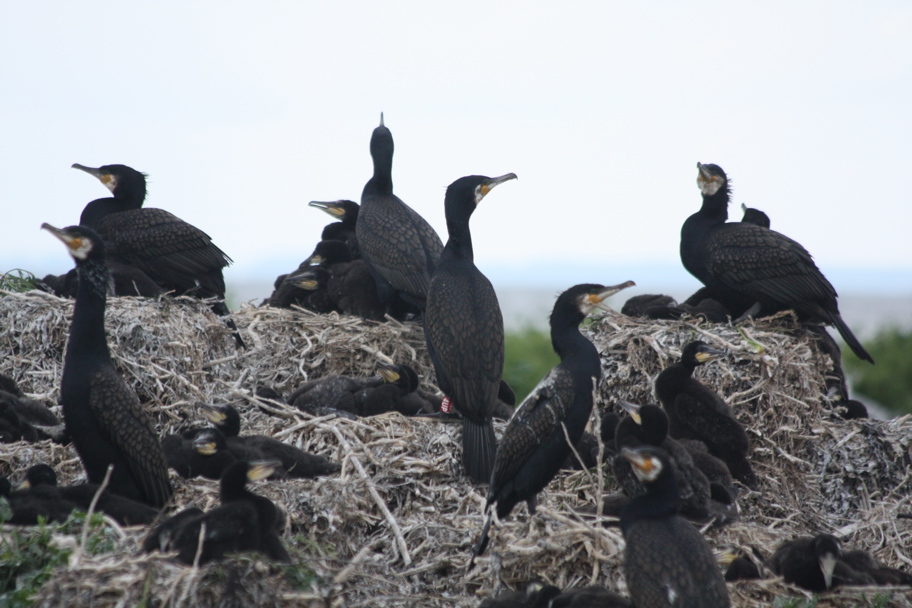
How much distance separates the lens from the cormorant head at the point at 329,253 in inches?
316

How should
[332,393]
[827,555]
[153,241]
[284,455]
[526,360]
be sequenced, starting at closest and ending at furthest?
[827,555] < [284,455] < [332,393] < [153,241] < [526,360]

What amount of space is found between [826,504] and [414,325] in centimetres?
335

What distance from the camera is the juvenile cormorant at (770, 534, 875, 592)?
379 cm

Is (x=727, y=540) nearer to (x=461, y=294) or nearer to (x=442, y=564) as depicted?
(x=442, y=564)

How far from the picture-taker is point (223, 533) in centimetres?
345

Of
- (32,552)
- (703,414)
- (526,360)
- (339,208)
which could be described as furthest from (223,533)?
(526,360)

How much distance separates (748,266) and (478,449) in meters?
2.72

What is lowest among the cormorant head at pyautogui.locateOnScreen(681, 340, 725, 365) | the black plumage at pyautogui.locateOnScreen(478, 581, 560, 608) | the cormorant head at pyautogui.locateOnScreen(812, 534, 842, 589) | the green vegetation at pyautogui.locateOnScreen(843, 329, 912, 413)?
the green vegetation at pyautogui.locateOnScreen(843, 329, 912, 413)

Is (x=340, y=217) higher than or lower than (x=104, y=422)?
higher

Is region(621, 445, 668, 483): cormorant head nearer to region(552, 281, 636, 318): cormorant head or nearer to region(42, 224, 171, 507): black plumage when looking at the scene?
region(552, 281, 636, 318): cormorant head

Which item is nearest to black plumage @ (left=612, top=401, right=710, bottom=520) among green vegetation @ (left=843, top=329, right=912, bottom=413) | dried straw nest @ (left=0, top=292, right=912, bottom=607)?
dried straw nest @ (left=0, top=292, right=912, bottom=607)

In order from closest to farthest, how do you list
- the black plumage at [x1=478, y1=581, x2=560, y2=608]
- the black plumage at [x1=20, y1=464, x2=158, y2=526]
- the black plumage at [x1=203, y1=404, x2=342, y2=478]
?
the black plumage at [x1=478, y1=581, x2=560, y2=608] < the black plumage at [x1=20, y1=464, x2=158, y2=526] < the black plumage at [x1=203, y1=404, x2=342, y2=478]

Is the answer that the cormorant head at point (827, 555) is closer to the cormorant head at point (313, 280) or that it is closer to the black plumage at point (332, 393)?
the black plumage at point (332, 393)

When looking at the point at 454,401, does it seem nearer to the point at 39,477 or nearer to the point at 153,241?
the point at 39,477
